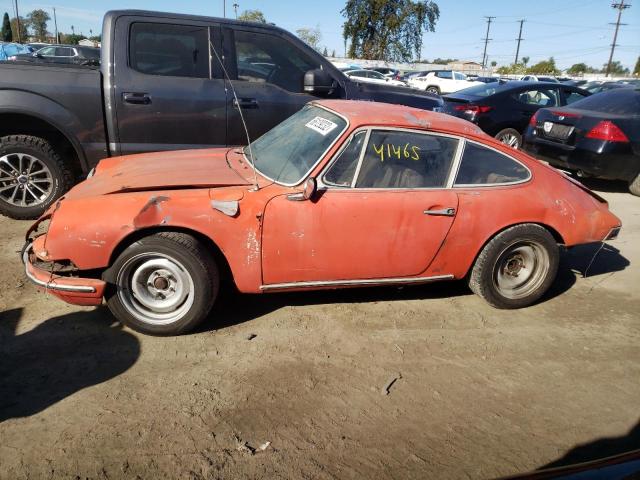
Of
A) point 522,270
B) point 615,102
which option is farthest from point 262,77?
point 615,102

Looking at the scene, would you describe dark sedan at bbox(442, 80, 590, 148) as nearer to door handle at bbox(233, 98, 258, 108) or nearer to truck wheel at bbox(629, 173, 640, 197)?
truck wheel at bbox(629, 173, 640, 197)

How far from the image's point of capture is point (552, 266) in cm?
387

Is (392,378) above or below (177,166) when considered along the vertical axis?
below

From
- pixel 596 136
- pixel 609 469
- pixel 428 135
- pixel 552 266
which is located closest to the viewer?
pixel 609 469

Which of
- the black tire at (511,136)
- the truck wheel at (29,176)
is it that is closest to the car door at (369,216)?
the truck wheel at (29,176)

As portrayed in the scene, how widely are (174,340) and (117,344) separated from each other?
0.35m

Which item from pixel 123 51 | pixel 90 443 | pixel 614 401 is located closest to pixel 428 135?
pixel 614 401

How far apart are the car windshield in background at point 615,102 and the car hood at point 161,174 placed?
6320 millimetres

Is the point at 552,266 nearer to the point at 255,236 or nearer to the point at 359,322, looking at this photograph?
the point at 359,322

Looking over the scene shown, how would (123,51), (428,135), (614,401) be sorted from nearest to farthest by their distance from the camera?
(614,401) < (428,135) < (123,51)

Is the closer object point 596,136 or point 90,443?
point 90,443

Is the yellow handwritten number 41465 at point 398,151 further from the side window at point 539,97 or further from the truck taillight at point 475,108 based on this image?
the side window at point 539,97

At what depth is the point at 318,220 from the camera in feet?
10.6

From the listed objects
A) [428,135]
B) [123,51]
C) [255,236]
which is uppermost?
[123,51]
